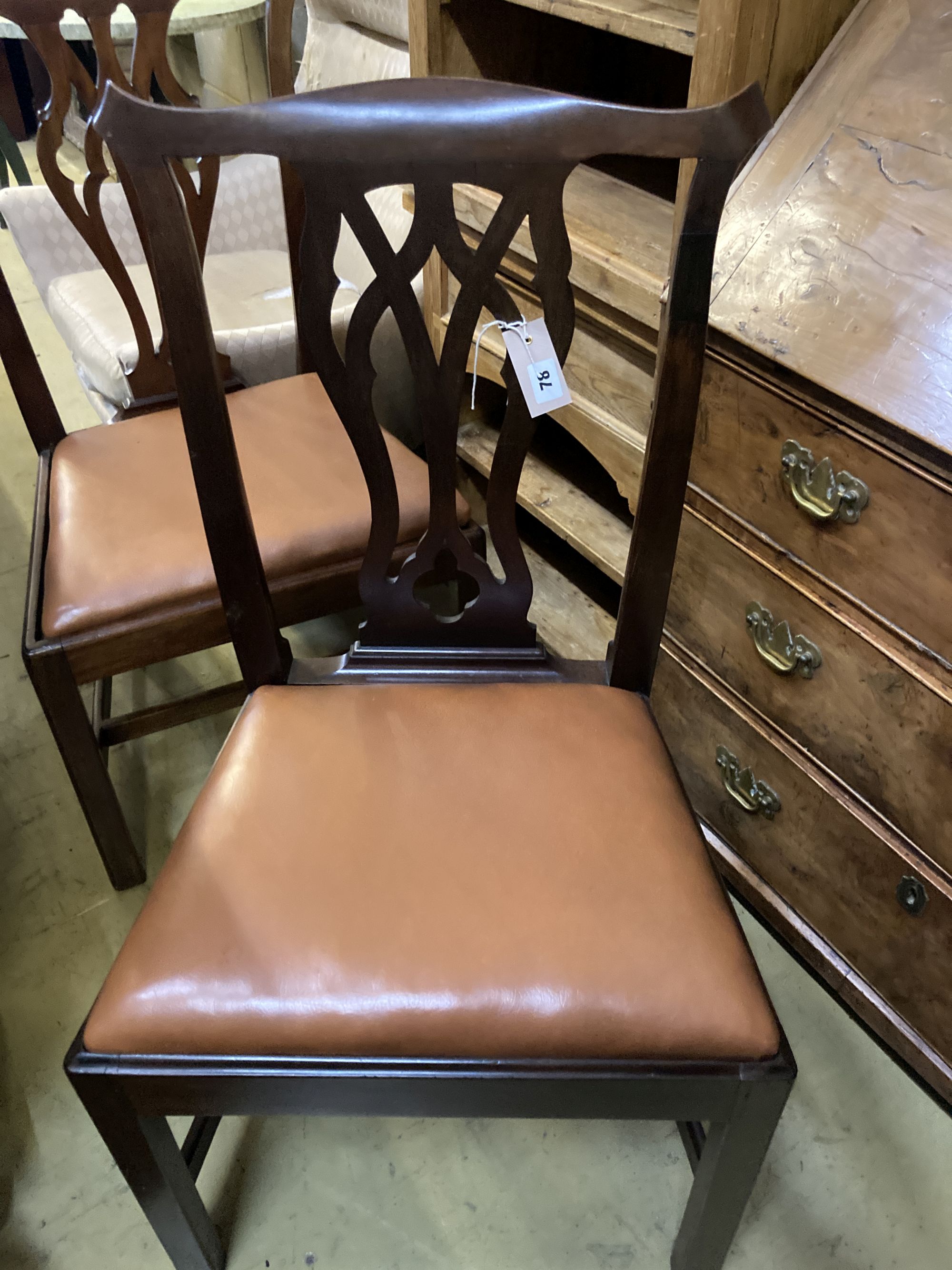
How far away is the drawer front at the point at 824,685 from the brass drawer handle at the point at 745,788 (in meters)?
0.10

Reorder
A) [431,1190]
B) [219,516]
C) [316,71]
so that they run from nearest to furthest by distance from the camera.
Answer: [219,516] → [431,1190] → [316,71]

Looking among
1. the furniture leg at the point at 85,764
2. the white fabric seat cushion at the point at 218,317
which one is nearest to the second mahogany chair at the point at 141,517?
the furniture leg at the point at 85,764

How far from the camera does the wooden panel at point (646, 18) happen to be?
2.89 feet

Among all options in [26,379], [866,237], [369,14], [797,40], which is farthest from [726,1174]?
[369,14]

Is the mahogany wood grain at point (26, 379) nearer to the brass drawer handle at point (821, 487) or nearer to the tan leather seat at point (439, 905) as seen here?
the tan leather seat at point (439, 905)

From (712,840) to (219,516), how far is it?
0.79 meters

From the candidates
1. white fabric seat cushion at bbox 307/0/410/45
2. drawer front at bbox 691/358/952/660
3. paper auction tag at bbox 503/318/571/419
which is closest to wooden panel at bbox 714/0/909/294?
drawer front at bbox 691/358/952/660

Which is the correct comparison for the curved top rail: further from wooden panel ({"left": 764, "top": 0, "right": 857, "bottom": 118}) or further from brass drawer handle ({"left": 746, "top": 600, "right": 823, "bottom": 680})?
brass drawer handle ({"left": 746, "top": 600, "right": 823, "bottom": 680})

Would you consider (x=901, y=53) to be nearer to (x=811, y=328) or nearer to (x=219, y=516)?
(x=811, y=328)

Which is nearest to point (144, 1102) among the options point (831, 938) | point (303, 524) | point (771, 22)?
point (303, 524)

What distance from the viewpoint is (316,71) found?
1.87 meters

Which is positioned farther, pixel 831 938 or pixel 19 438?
pixel 19 438

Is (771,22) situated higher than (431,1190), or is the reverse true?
(771,22)

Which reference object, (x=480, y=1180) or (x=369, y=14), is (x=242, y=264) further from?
(x=480, y=1180)
